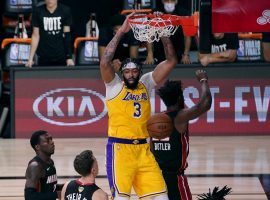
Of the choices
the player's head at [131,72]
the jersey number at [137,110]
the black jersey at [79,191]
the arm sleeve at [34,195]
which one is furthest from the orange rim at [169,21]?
the black jersey at [79,191]

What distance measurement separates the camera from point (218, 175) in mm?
12383

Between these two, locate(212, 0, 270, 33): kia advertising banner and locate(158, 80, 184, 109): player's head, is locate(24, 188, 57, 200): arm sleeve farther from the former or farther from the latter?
locate(212, 0, 270, 33): kia advertising banner

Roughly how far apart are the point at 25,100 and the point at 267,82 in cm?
388

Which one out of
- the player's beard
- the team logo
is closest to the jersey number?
the player's beard

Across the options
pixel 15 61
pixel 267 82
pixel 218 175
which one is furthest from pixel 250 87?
pixel 15 61

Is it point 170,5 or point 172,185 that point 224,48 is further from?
point 172,185

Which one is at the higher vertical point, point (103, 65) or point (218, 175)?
point (103, 65)

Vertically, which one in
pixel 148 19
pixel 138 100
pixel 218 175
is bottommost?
pixel 218 175

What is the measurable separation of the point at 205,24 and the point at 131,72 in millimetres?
895

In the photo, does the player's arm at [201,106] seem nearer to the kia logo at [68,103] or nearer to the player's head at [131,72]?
the player's head at [131,72]

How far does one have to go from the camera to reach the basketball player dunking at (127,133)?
944 centimetres

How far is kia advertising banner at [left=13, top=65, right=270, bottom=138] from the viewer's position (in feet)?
48.9

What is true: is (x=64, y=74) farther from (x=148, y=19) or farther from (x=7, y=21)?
(x=148, y=19)

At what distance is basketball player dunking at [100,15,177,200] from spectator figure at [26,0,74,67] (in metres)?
5.74
